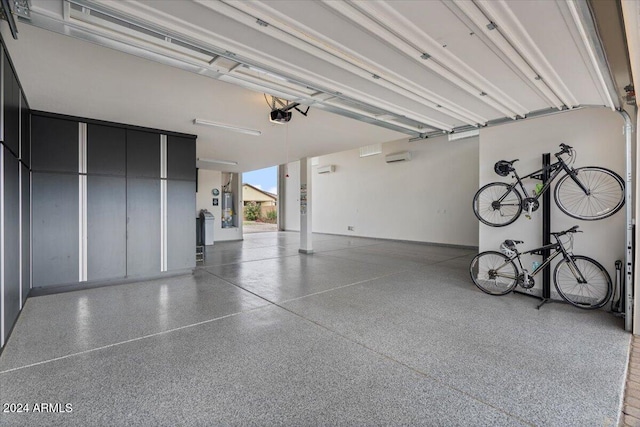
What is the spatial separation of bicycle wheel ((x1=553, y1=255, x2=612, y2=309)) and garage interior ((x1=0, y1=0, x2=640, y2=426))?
0.15 metres

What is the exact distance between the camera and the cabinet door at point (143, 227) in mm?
5098

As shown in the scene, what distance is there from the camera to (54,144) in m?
4.42

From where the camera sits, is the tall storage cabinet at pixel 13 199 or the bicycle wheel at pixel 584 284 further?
the bicycle wheel at pixel 584 284

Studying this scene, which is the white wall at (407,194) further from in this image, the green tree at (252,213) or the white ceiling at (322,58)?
the green tree at (252,213)

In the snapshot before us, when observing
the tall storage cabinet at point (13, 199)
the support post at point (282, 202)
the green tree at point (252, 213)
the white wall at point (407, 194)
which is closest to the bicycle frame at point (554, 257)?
the white wall at point (407, 194)

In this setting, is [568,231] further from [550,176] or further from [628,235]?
[550,176]

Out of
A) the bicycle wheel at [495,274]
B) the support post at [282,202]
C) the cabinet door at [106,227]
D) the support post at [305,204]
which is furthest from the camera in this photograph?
the support post at [282,202]

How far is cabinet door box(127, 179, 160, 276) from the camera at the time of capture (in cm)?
510

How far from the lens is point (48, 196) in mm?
4367

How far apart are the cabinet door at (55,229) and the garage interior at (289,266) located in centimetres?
3

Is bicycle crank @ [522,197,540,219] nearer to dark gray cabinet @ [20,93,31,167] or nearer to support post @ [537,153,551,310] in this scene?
support post @ [537,153,551,310]

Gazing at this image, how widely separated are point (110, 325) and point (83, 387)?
1283 mm

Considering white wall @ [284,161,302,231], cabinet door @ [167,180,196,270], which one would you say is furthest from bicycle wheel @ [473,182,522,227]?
white wall @ [284,161,302,231]

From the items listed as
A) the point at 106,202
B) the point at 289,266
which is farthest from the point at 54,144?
the point at 289,266
